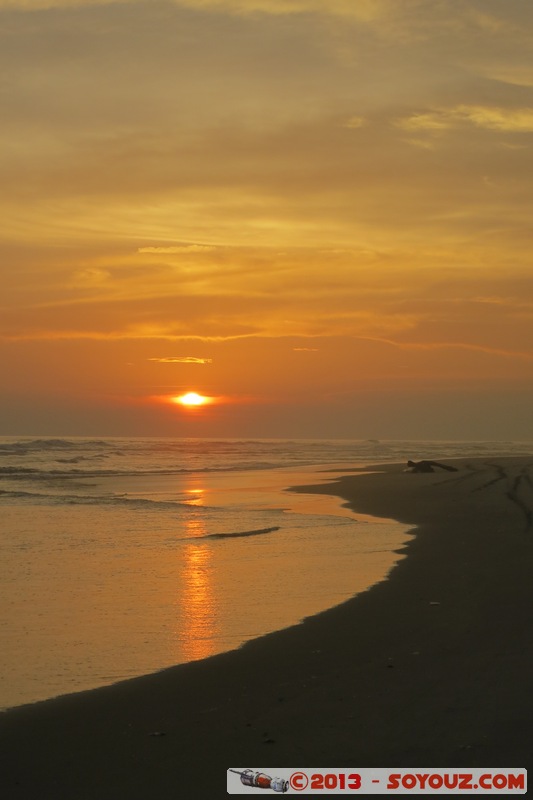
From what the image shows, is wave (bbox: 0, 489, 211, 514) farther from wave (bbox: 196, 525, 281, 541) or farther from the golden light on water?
the golden light on water

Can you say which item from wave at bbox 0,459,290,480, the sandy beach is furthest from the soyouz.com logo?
wave at bbox 0,459,290,480

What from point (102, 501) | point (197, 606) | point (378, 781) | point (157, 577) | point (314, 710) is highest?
point (102, 501)

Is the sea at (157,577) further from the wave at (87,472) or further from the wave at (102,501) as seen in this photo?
the wave at (87,472)

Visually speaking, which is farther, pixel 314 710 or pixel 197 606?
pixel 197 606

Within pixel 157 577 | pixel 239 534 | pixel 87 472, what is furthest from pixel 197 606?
pixel 87 472

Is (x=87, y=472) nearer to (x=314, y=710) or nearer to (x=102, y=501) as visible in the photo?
(x=102, y=501)

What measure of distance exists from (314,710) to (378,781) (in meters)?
1.42

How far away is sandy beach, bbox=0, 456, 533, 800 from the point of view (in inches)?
224

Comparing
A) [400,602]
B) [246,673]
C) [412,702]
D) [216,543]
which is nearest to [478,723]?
[412,702]

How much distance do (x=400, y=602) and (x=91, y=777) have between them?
631cm

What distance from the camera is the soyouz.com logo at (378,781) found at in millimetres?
5316

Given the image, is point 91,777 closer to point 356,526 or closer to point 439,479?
point 356,526

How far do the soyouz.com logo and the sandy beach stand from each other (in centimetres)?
10

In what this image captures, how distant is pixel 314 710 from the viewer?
6816mm
